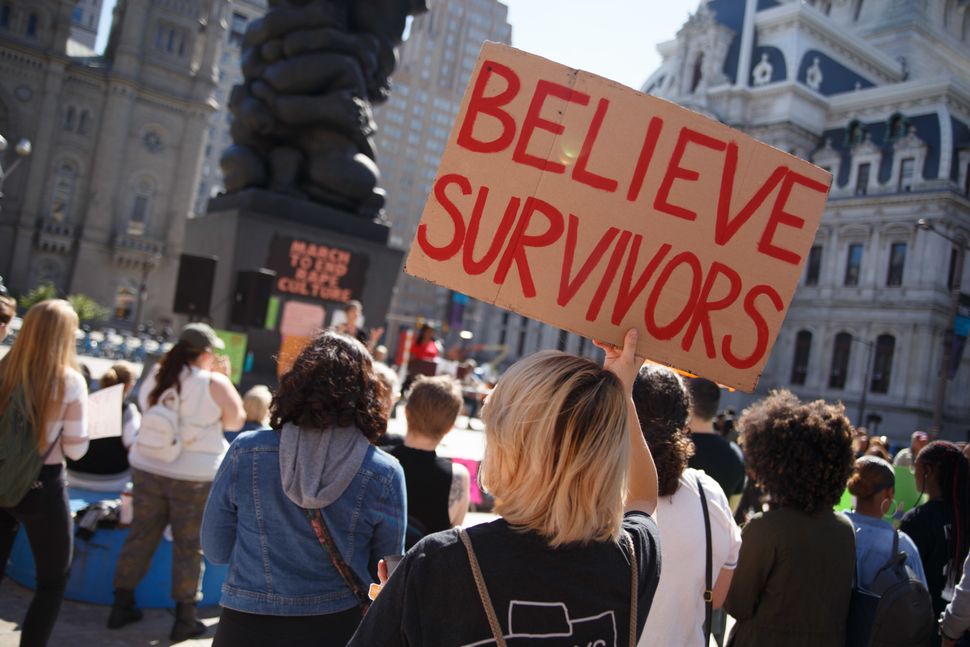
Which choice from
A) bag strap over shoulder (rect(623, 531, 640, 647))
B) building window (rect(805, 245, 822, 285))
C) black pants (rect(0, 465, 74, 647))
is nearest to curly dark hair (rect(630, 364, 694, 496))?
bag strap over shoulder (rect(623, 531, 640, 647))

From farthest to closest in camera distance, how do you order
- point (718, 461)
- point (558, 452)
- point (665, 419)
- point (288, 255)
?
point (288, 255)
point (718, 461)
point (665, 419)
point (558, 452)

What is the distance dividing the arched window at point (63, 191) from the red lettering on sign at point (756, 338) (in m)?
57.2

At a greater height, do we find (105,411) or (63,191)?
(63,191)

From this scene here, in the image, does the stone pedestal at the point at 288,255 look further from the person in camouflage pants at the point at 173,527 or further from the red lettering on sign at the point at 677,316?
the red lettering on sign at the point at 677,316

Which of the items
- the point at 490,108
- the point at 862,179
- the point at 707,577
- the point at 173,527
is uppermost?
the point at 862,179

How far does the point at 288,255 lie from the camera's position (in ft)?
35.9

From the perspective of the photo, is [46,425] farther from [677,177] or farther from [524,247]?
[677,177]

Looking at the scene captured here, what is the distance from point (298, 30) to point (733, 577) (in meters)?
10.5

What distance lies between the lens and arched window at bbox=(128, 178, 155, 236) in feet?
179

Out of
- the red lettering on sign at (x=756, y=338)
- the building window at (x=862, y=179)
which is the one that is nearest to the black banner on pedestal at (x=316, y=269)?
the red lettering on sign at (x=756, y=338)

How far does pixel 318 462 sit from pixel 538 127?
128 centimetres

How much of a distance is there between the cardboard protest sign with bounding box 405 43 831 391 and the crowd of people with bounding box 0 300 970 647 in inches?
11.8

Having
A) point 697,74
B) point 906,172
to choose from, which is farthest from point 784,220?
point 697,74

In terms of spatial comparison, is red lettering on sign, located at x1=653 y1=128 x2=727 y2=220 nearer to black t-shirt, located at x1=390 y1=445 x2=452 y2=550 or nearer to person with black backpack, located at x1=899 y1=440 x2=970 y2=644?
black t-shirt, located at x1=390 y1=445 x2=452 y2=550
